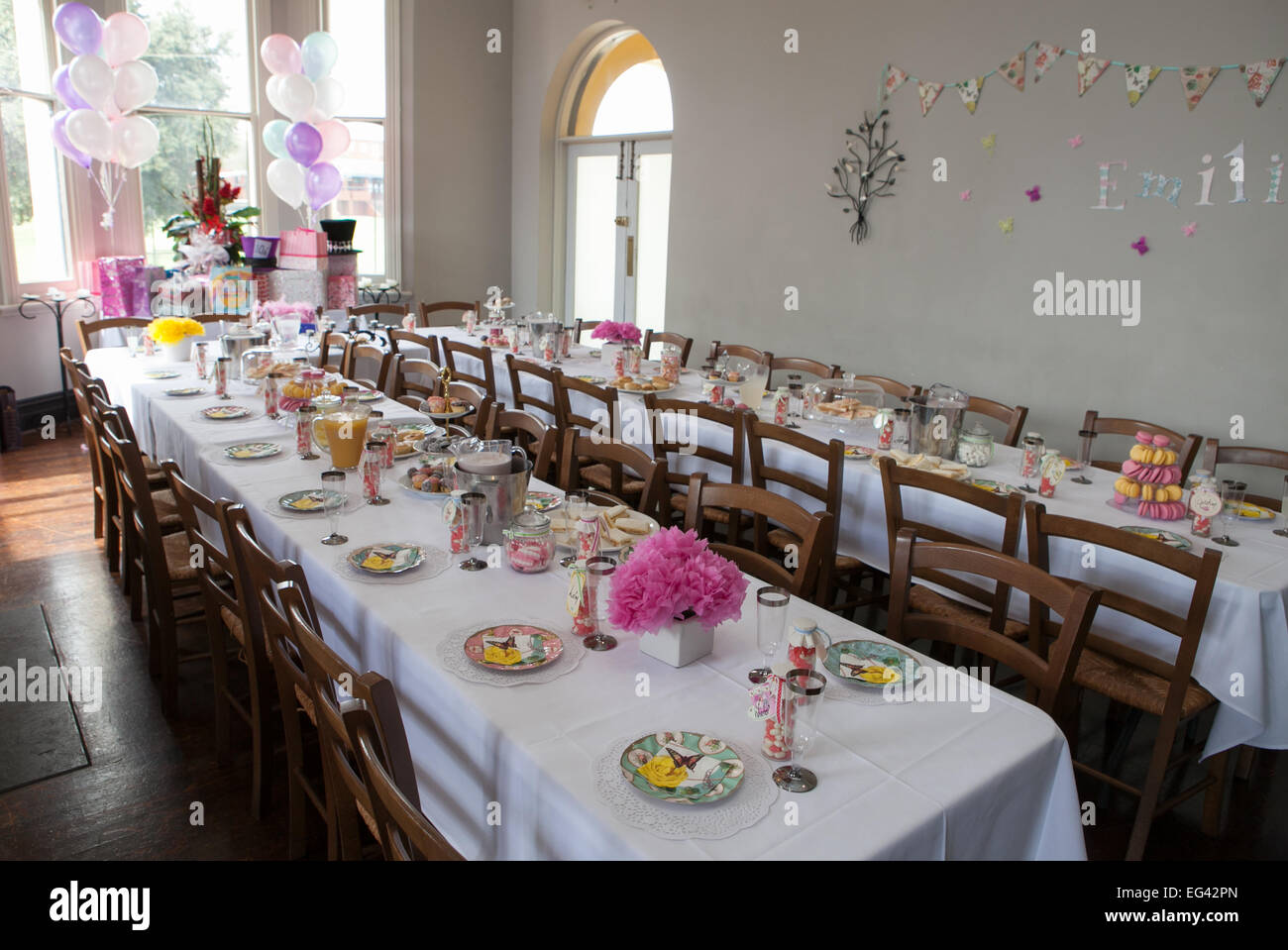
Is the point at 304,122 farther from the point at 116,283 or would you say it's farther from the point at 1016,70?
the point at 1016,70

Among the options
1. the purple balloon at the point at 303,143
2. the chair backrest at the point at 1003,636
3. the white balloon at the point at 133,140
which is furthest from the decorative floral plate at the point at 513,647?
the purple balloon at the point at 303,143

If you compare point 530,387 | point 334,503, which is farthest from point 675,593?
point 530,387

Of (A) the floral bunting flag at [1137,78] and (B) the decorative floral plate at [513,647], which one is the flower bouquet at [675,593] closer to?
(B) the decorative floral plate at [513,647]

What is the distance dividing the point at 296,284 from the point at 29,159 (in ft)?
6.60

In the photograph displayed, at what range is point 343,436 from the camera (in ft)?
9.79

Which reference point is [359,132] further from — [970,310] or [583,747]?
[583,747]

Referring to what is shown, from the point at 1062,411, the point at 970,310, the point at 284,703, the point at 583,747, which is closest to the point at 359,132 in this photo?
the point at 970,310

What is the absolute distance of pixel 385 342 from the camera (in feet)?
17.1

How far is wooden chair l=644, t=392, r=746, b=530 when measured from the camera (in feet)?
11.9

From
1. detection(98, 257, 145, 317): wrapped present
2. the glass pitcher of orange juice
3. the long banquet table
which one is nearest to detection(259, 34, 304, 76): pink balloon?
detection(98, 257, 145, 317): wrapped present

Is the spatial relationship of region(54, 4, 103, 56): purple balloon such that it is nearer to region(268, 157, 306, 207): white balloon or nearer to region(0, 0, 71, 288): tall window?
region(0, 0, 71, 288): tall window

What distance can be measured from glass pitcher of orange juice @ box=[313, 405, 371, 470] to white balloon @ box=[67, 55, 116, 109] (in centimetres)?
450

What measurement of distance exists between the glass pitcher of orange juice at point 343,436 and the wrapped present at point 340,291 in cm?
441

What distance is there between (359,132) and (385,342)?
3887mm
